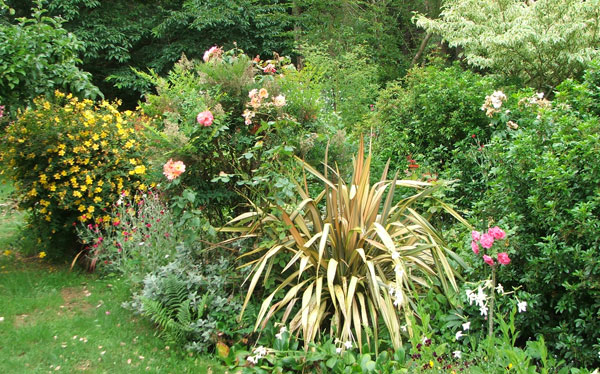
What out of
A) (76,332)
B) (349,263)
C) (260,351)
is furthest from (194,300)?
(349,263)

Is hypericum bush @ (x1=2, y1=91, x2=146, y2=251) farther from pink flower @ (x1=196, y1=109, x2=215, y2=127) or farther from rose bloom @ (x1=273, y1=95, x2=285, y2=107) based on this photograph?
rose bloom @ (x1=273, y1=95, x2=285, y2=107)

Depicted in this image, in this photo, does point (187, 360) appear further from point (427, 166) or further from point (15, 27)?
point (15, 27)

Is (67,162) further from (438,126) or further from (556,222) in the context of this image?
(556,222)

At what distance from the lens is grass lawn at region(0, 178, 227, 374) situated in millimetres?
2904

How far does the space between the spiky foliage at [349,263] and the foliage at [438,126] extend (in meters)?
1.28

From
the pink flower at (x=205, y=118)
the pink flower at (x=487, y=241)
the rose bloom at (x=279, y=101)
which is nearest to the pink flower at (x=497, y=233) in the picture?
the pink flower at (x=487, y=241)

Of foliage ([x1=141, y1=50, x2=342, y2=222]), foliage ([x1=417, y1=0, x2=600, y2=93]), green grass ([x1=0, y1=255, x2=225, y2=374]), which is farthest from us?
foliage ([x1=417, y1=0, x2=600, y2=93])

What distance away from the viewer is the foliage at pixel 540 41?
21.4 feet

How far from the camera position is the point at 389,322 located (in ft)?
→ 9.24

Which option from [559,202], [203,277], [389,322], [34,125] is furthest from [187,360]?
[34,125]

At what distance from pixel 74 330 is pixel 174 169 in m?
1.37

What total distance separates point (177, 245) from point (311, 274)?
1228 mm

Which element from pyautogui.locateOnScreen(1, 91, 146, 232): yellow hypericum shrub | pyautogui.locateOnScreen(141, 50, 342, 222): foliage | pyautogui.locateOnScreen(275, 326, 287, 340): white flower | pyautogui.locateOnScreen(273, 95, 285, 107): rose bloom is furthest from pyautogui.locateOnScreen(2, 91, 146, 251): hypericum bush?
pyautogui.locateOnScreen(275, 326, 287, 340): white flower

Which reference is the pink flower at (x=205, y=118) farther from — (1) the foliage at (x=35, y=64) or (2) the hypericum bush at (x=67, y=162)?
(1) the foliage at (x=35, y=64)
